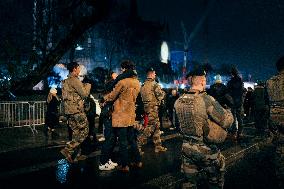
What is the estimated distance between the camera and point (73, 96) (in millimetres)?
7680

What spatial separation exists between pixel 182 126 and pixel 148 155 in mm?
4498

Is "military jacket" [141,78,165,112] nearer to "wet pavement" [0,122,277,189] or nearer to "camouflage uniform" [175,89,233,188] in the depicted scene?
"wet pavement" [0,122,277,189]

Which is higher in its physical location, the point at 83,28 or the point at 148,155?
the point at 83,28

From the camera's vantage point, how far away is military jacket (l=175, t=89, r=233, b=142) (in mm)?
4305

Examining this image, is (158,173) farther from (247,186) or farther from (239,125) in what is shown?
(239,125)

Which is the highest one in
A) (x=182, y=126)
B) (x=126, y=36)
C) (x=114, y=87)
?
(x=126, y=36)

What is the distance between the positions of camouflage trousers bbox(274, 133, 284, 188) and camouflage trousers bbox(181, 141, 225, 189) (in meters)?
1.21

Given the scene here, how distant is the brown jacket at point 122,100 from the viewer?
7047mm

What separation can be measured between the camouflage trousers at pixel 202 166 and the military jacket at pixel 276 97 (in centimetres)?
150

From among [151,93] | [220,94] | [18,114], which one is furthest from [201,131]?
[18,114]

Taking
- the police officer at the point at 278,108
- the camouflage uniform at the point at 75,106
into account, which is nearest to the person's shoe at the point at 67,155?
the camouflage uniform at the point at 75,106

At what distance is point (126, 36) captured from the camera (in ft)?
144

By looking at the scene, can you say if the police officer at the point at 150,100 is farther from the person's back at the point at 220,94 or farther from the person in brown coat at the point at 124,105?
the person in brown coat at the point at 124,105

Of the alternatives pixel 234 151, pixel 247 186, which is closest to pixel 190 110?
pixel 247 186
